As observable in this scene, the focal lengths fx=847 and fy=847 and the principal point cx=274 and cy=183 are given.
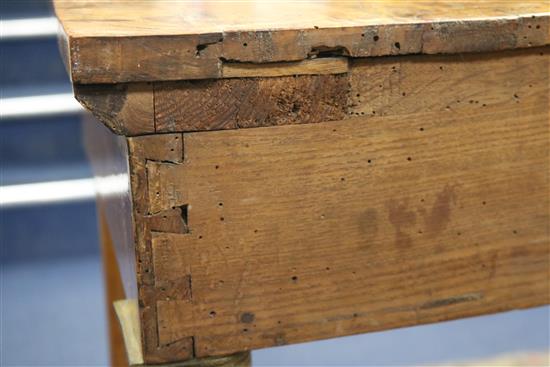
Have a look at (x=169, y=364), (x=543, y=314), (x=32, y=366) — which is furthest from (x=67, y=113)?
(x=169, y=364)

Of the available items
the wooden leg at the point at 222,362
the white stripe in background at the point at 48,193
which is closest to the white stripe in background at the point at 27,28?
the white stripe in background at the point at 48,193

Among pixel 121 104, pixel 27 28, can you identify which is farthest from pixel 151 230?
pixel 27 28

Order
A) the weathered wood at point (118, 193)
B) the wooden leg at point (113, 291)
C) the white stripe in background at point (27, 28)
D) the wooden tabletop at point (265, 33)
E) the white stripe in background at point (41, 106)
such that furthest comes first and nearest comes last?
the white stripe in background at point (41, 106), the white stripe in background at point (27, 28), the wooden leg at point (113, 291), the weathered wood at point (118, 193), the wooden tabletop at point (265, 33)

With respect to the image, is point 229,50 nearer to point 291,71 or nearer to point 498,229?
point 291,71

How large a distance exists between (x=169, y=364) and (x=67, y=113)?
1.58 meters

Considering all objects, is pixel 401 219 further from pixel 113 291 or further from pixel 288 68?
pixel 113 291

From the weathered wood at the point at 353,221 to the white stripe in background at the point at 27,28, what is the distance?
4.97 ft

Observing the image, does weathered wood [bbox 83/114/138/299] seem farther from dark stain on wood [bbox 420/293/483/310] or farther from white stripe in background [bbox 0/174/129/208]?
white stripe in background [bbox 0/174/129/208]

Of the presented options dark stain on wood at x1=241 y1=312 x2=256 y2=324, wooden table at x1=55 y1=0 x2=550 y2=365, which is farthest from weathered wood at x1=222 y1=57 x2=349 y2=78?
dark stain on wood at x1=241 y1=312 x2=256 y2=324

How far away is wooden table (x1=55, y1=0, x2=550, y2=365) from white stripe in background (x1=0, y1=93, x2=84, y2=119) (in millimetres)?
1449

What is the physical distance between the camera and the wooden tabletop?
0.68m

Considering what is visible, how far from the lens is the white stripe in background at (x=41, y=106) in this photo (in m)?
2.23

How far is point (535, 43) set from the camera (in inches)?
30.9

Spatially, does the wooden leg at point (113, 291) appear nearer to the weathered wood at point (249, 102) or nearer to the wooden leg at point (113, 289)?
the wooden leg at point (113, 289)
